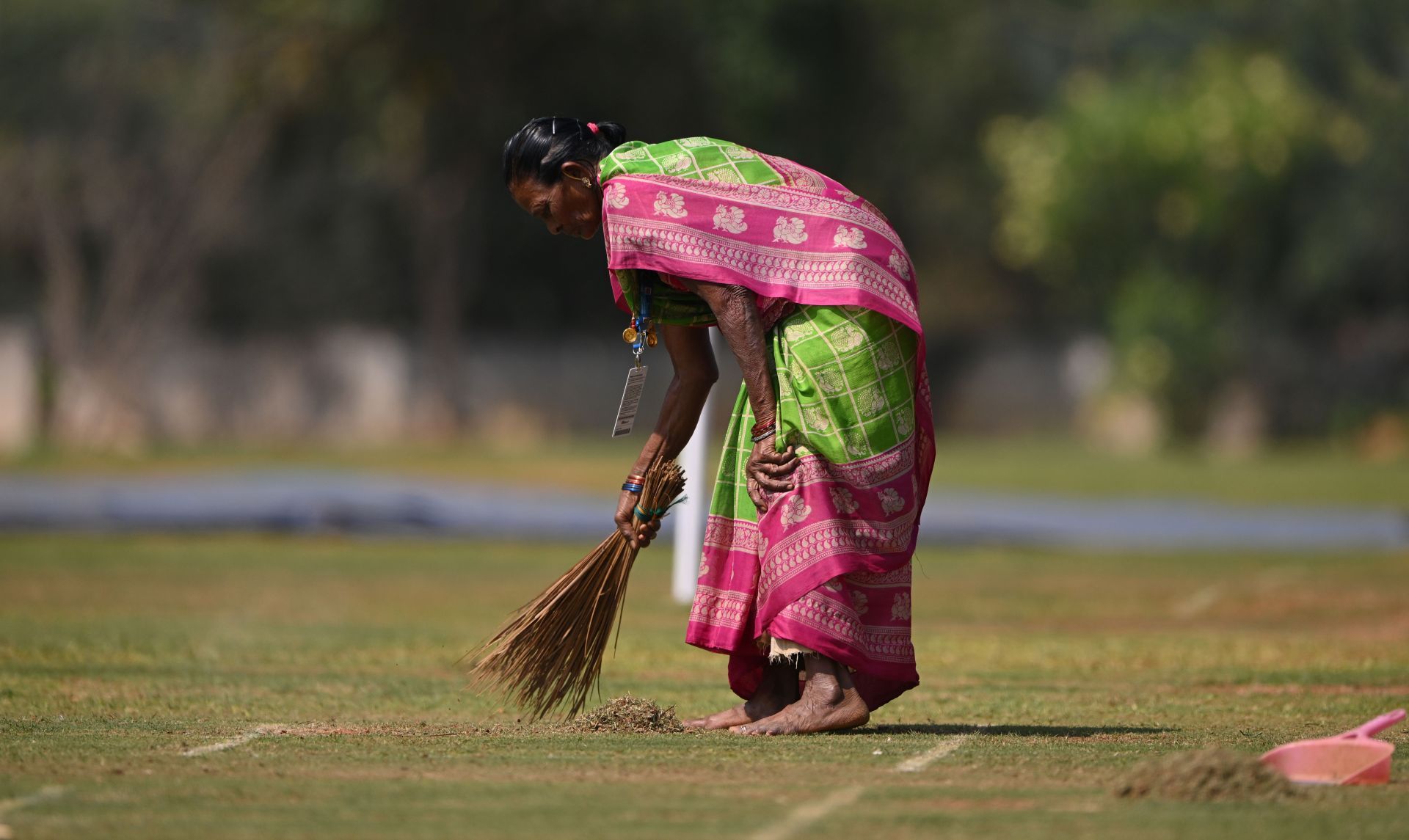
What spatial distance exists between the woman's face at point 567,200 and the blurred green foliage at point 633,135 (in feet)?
105

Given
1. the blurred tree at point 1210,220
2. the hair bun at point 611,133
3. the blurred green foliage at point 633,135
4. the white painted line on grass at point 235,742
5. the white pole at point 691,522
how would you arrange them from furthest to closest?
the blurred tree at point 1210,220, the blurred green foliage at point 633,135, the white pole at point 691,522, the hair bun at point 611,133, the white painted line on grass at point 235,742

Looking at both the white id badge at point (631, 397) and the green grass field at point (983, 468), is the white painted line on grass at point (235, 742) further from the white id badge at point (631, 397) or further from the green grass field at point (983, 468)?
the green grass field at point (983, 468)

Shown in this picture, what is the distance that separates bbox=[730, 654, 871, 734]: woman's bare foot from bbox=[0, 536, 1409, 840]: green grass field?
0.35 feet

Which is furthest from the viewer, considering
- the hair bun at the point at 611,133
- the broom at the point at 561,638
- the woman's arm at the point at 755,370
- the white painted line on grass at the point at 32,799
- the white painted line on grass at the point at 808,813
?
the broom at the point at 561,638

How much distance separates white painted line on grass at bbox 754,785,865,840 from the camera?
4805 millimetres

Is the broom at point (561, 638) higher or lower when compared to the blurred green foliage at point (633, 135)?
lower

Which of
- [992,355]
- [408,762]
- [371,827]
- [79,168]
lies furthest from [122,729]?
[992,355]

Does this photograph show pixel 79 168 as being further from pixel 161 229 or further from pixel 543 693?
pixel 543 693

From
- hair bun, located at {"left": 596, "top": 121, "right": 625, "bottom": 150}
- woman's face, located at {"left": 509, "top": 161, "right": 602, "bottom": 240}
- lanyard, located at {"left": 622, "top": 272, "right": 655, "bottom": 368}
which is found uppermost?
hair bun, located at {"left": 596, "top": 121, "right": 625, "bottom": 150}

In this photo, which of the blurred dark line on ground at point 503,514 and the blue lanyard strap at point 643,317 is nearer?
the blue lanyard strap at point 643,317

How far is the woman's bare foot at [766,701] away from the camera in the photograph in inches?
272

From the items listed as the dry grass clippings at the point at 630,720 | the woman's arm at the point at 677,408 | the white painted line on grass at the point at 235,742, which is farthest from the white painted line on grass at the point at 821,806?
the white painted line on grass at the point at 235,742

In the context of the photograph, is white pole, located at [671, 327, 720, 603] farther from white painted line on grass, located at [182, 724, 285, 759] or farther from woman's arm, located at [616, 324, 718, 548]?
white painted line on grass, located at [182, 724, 285, 759]

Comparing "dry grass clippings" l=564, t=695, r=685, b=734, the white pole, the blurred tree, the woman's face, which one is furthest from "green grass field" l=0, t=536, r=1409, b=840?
the blurred tree
